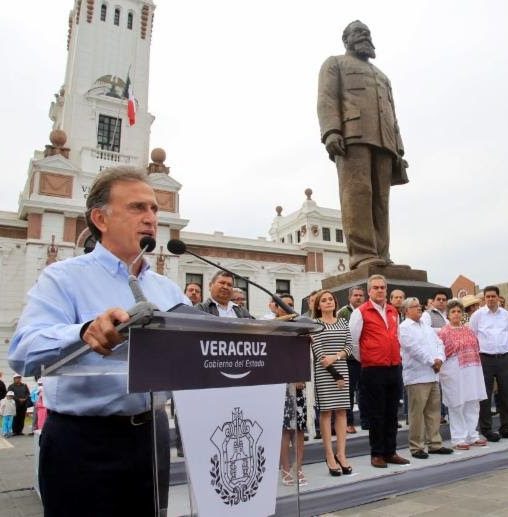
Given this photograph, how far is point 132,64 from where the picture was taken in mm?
28266

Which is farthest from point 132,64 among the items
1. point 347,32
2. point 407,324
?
point 407,324

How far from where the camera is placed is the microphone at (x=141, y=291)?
0.98m

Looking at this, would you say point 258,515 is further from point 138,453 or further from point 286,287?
point 286,287

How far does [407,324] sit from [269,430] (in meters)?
3.85

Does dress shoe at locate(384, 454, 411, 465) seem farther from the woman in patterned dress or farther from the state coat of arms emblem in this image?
the state coat of arms emblem

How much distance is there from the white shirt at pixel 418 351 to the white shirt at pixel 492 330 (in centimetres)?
113

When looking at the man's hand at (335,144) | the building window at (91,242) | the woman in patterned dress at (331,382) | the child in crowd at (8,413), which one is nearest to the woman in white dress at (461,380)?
the woman in patterned dress at (331,382)

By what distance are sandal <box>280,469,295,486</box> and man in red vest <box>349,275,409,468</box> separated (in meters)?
2.93

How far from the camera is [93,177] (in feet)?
79.3

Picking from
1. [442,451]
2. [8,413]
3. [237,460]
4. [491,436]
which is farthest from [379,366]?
[8,413]

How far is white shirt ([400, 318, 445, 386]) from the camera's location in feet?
15.2

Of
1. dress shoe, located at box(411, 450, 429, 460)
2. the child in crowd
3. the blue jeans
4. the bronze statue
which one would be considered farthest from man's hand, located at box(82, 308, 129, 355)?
the blue jeans

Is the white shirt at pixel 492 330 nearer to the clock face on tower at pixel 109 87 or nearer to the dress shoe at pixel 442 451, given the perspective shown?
the dress shoe at pixel 442 451

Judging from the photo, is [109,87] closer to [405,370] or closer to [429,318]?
[429,318]
